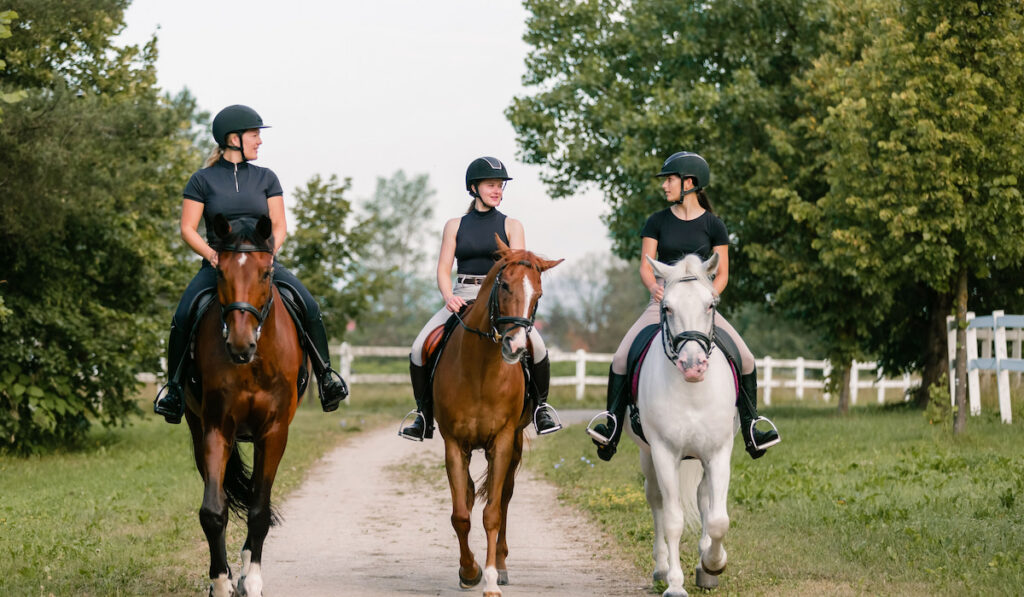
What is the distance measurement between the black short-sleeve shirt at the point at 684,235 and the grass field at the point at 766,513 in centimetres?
247

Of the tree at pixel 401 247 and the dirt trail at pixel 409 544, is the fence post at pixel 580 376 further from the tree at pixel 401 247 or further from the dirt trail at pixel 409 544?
the tree at pixel 401 247

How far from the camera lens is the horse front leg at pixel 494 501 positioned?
24.9 feet

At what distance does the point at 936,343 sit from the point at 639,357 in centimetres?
1756

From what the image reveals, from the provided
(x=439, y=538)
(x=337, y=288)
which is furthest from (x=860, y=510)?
(x=337, y=288)

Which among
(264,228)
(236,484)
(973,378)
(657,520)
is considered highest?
(264,228)

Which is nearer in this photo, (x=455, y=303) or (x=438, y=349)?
(x=455, y=303)

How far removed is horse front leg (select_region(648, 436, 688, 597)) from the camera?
738 cm

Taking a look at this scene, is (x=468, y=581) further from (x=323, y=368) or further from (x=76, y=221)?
(x=76, y=221)

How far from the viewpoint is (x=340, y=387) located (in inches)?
333

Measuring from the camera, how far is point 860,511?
10.4 meters

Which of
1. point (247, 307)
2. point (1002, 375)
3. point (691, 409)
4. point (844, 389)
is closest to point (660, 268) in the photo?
point (691, 409)

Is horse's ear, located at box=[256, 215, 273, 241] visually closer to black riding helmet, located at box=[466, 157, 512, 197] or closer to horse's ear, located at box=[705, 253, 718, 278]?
black riding helmet, located at box=[466, 157, 512, 197]

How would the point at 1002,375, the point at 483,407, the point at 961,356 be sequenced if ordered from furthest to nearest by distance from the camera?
the point at 1002,375, the point at 961,356, the point at 483,407

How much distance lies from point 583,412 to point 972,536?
2281 cm
